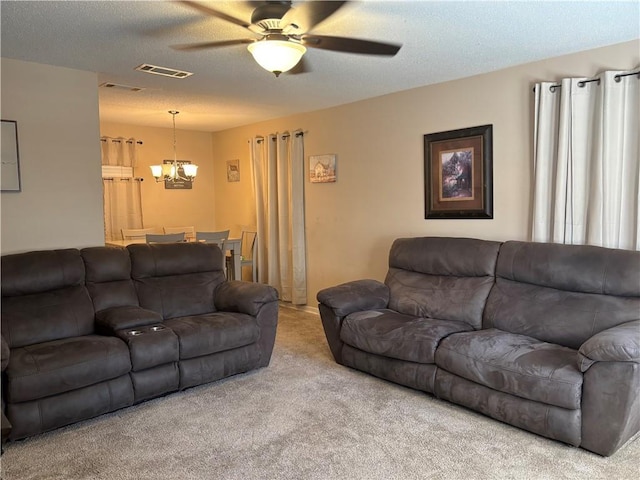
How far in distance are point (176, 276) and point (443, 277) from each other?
216 centimetres

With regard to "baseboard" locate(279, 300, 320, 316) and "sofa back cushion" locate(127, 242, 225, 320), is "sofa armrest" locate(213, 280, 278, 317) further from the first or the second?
"baseboard" locate(279, 300, 320, 316)

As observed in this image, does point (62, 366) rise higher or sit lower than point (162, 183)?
lower

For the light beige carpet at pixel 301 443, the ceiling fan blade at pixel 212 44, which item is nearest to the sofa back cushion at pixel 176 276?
the light beige carpet at pixel 301 443

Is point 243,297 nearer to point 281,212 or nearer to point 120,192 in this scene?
point 281,212

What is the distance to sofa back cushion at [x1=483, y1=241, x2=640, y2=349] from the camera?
2.93 metres

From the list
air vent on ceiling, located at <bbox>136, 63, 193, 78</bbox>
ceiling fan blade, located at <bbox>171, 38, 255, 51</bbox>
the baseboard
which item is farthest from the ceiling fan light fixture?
the baseboard

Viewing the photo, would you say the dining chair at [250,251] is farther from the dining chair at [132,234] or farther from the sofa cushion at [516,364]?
the sofa cushion at [516,364]

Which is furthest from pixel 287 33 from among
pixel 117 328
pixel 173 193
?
pixel 173 193

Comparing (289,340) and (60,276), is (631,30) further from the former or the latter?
(60,276)

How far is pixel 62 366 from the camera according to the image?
2.77 metres

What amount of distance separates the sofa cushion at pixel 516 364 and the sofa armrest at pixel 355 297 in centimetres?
90

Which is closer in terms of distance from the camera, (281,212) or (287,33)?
(287,33)

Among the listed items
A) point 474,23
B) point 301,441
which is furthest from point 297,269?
point 474,23

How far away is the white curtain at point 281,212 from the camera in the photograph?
5719 millimetres
